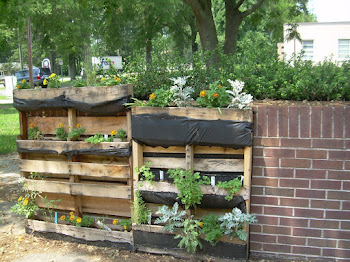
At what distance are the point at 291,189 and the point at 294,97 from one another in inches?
39.0

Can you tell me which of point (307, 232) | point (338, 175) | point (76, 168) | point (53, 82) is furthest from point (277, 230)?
point (53, 82)

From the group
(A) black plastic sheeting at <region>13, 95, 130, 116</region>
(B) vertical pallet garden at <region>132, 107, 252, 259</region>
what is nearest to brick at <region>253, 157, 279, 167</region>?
(B) vertical pallet garden at <region>132, 107, 252, 259</region>

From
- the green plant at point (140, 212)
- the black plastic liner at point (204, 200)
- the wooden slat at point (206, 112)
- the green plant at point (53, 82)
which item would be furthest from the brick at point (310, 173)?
the green plant at point (53, 82)

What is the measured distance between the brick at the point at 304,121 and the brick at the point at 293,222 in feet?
2.77

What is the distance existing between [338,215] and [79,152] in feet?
9.28

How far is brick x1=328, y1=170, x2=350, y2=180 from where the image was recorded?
134 inches

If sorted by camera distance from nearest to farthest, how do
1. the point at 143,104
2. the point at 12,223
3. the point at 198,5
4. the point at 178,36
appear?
the point at 143,104, the point at 12,223, the point at 198,5, the point at 178,36

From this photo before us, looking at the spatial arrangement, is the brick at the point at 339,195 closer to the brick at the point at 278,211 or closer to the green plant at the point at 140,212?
the brick at the point at 278,211

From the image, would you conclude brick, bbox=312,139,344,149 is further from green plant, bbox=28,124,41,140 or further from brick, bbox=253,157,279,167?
green plant, bbox=28,124,41,140

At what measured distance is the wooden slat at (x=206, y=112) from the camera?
3402 millimetres

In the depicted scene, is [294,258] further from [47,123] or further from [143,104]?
[47,123]

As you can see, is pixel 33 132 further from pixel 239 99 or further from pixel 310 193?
pixel 310 193

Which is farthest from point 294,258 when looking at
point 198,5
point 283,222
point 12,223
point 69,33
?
point 69,33

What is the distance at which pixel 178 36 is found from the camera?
22000 millimetres
